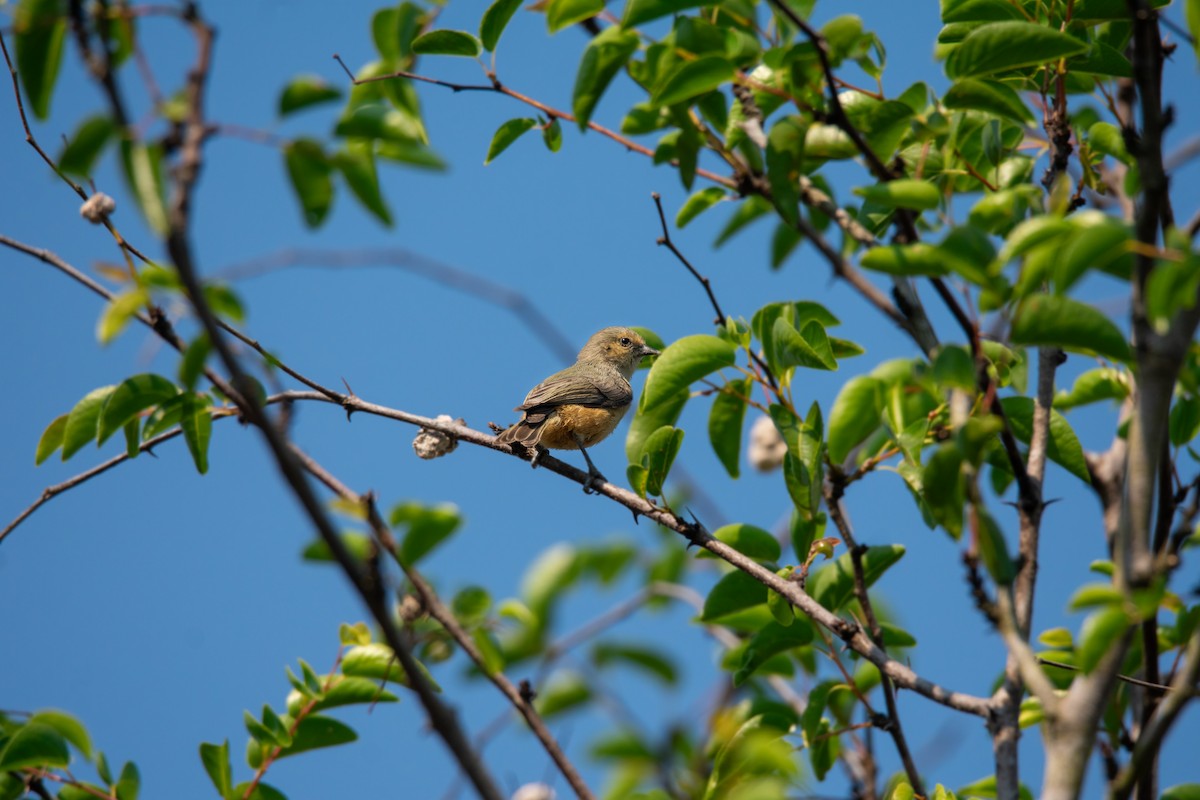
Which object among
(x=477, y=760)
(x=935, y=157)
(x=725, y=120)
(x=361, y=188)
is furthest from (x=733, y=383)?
(x=477, y=760)

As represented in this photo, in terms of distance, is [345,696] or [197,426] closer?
[197,426]

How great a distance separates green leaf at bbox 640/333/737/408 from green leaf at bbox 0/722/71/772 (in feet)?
7.43

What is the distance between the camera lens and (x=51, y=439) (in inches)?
138

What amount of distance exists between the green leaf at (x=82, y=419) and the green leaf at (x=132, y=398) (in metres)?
0.19

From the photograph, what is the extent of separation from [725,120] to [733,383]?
1.00 meters

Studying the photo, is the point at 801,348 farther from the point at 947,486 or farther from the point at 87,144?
the point at 87,144

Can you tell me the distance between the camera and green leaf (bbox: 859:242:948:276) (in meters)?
2.61

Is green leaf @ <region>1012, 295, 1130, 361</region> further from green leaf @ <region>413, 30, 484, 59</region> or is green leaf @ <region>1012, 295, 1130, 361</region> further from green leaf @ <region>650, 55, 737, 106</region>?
green leaf @ <region>413, 30, 484, 59</region>

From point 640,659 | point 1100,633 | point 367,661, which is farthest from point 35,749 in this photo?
point 1100,633

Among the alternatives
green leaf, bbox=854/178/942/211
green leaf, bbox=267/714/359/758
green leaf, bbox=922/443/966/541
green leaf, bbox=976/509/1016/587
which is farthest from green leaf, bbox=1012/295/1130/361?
green leaf, bbox=267/714/359/758

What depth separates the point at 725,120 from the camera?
11.8 ft

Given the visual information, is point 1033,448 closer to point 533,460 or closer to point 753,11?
point 753,11

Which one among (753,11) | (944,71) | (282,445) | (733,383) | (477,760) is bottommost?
(477,760)

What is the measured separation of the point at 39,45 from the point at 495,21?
186cm
